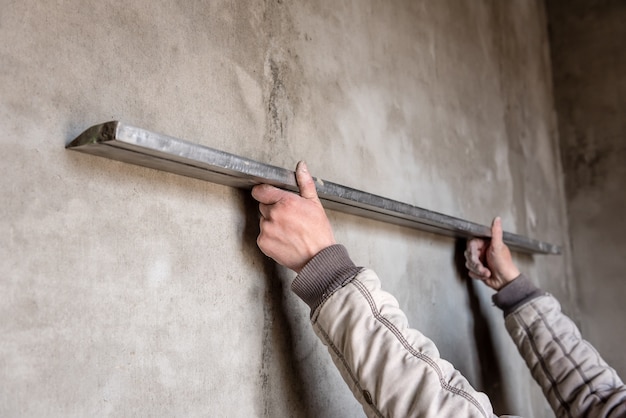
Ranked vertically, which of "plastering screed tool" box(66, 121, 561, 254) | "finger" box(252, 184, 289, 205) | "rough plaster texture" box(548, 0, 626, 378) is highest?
"rough plaster texture" box(548, 0, 626, 378)

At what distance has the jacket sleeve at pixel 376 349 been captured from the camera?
1.06 metres

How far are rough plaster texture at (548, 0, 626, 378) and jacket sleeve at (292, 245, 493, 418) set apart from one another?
2.24 m

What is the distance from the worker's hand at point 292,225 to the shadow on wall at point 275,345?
55mm

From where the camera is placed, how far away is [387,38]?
185 cm

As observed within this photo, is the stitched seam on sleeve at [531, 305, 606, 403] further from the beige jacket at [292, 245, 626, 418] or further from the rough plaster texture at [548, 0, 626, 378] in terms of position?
the rough plaster texture at [548, 0, 626, 378]

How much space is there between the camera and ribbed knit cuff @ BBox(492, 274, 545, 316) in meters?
1.96

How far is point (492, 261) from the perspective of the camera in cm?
198

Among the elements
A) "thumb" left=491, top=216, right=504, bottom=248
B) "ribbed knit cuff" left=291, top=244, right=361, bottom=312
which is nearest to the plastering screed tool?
"ribbed knit cuff" left=291, top=244, right=361, bottom=312

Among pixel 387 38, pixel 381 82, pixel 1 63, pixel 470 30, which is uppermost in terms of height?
pixel 470 30

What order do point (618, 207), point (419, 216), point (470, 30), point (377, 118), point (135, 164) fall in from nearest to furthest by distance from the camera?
1. point (135, 164)
2. point (419, 216)
3. point (377, 118)
4. point (470, 30)
5. point (618, 207)

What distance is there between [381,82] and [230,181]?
2.69 feet

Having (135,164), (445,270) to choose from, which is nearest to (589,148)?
(445,270)

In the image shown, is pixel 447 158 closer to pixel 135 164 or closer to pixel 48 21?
pixel 135 164

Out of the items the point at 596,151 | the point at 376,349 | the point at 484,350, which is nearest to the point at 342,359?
the point at 376,349
